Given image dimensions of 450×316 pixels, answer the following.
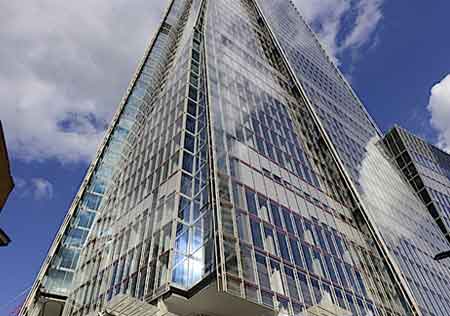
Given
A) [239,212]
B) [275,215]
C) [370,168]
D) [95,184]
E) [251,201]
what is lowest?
[239,212]

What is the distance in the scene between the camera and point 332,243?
29.2m

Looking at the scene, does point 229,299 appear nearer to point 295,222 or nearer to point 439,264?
point 295,222

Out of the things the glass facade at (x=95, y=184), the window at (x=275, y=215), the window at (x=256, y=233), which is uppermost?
the glass facade at (x=95, y=184)

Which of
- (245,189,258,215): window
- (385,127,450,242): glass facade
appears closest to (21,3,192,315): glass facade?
(245,189,258,215): window

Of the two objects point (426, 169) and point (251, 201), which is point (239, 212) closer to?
point (251, 201)

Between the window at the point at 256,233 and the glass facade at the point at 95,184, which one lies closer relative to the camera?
the window at the point at 256,233

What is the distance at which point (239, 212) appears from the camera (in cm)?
2298

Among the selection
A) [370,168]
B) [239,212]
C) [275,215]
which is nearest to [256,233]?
[239,212]

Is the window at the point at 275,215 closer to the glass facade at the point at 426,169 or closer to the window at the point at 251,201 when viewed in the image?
the window at the point at 251,201

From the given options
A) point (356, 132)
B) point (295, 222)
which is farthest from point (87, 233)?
point (356, 132)

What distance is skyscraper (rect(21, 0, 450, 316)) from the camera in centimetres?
2067

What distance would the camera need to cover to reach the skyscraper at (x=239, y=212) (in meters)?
20.7

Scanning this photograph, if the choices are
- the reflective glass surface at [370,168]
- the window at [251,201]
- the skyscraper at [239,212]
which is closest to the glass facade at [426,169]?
the reflective glass surface at [370,168]

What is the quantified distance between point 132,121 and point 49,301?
2784 centimetres
